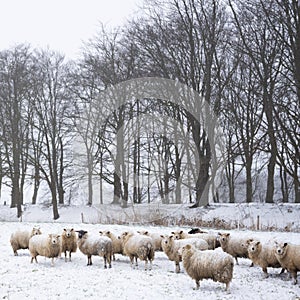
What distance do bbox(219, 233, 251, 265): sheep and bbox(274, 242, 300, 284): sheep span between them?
1.97 meters

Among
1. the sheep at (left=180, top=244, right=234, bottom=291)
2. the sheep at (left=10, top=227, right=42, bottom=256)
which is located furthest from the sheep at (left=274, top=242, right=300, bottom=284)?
the sheep at (left=10, top=227, right=42, bottom=256)

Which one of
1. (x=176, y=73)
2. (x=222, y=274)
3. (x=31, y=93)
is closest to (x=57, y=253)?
(x=222, y=274)

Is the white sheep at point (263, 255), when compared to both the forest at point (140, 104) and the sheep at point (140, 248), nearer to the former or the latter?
the sheep at point (140, 248)

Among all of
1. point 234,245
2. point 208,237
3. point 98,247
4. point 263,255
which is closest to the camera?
point 263,255

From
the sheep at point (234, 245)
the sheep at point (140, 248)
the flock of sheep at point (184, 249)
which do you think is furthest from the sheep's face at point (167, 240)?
the sheep at point (234, 245)

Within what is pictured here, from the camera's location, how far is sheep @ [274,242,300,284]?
1108cm

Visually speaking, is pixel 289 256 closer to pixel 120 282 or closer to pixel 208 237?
pixel 208 237

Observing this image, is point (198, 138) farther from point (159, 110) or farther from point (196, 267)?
point (196, 267)

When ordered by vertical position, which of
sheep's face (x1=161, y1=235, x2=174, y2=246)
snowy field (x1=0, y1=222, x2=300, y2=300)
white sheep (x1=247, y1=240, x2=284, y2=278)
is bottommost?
snowy field (x1=0, y1=222, x2=300, y2=300)

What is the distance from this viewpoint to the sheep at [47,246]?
43.3 feet

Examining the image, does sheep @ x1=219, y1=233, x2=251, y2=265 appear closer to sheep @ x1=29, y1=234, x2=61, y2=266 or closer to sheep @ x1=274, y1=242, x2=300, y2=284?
sheep @ x1=274, y1=242, x2=300, y2=284

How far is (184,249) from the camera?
11.0m

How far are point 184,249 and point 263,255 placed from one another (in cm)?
255

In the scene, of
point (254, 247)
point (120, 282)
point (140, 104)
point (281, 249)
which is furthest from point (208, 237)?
point (140, 104)
